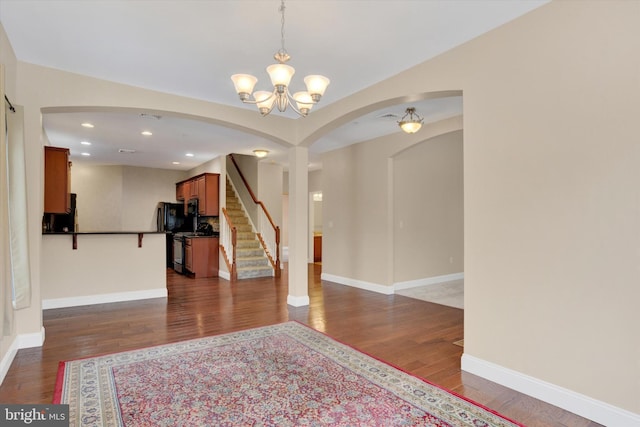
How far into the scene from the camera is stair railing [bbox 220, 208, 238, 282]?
7.47 m

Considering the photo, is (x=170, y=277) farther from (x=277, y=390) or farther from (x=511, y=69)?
(x=511, y=69)

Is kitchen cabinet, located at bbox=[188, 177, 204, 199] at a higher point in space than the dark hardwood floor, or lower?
higher

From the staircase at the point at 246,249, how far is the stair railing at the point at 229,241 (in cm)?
15

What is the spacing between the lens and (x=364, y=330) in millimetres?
4105

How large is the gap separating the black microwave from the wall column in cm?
432

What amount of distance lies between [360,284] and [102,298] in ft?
14.3

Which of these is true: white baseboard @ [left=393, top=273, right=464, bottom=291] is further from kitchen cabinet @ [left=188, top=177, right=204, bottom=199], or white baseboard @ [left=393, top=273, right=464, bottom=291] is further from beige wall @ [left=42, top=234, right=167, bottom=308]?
kitchen cabinet @ [left=188, top=177, right=204, bottom=199]

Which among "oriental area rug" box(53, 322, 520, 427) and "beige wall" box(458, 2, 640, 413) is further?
"oriental area rug" box(53, 322, 520, 427)

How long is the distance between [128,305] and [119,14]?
13.8 ft

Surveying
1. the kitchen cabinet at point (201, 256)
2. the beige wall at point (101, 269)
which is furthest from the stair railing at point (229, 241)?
the beige wall at point (101, 269)

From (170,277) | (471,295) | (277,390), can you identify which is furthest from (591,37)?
(170,277)

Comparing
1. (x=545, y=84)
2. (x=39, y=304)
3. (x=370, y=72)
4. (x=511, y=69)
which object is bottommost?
(x=39, y=304)

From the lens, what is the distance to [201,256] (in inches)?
309

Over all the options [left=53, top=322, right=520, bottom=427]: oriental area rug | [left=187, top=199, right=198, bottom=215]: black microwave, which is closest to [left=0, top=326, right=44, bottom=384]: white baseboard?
[left=53, top=322, right=520, bottom=427]: oriental area rug
